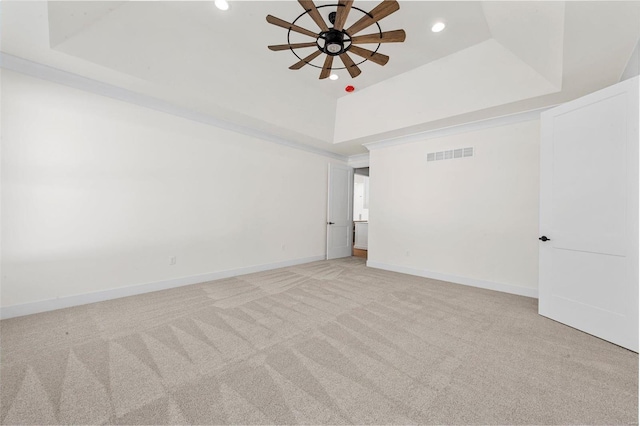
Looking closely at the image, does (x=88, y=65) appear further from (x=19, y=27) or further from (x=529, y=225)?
(x=529, y=225)

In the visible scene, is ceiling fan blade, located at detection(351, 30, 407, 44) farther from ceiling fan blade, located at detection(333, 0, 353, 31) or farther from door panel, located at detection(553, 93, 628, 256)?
door panel, located at detection(553, 93, 628, 256)

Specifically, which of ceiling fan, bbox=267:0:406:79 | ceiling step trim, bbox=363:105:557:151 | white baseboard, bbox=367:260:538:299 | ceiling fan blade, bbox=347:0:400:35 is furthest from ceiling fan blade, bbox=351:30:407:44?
white baseboard, bbox=367:260:538:299

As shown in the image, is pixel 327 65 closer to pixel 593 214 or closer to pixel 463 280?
pixel 593 214

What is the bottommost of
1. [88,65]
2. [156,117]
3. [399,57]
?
[156,117]

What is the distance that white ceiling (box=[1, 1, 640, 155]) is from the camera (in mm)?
2467

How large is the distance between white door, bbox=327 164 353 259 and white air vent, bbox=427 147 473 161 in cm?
244

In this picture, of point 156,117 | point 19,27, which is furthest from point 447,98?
point 19,27

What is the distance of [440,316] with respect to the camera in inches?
120

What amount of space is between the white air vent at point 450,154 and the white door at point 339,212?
2441 mm

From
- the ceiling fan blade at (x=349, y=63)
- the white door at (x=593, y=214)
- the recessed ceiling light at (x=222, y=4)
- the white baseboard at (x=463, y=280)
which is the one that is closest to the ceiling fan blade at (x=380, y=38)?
the ceiling fan blade at (x=349, y=63)

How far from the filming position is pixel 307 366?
2.00 metres

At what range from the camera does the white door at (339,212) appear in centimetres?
666

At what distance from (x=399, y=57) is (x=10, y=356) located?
554cm

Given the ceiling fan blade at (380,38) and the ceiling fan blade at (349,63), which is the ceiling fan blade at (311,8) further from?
the ceiling fan blade at (349,63)
